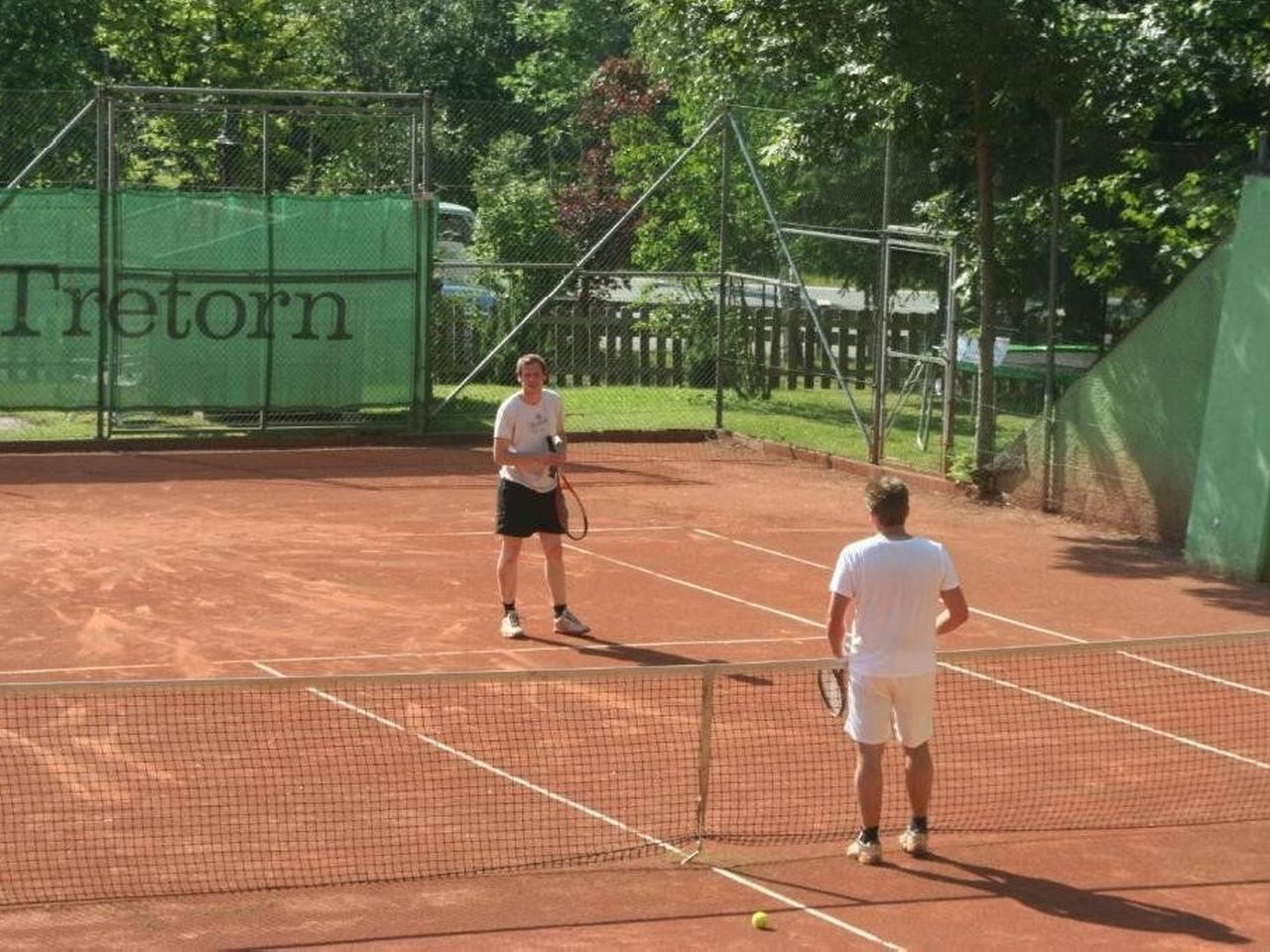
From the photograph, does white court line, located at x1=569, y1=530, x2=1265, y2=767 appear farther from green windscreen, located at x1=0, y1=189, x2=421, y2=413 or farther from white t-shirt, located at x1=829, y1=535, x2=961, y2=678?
green windscreen, located at x1=0, y1=189, x2=421, y2=413

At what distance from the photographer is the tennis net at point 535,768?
319 inches

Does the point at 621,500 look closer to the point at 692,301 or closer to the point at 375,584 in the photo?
the point at 375,584

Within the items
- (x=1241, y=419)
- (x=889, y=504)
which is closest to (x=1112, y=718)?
(x=889, y=504)

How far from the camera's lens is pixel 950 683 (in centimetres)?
1131

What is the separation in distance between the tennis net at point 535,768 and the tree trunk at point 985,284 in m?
7.17

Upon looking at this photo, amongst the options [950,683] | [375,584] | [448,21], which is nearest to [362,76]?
[448,21]

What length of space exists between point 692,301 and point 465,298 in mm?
2779

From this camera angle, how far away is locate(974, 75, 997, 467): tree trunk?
17922 millimetres

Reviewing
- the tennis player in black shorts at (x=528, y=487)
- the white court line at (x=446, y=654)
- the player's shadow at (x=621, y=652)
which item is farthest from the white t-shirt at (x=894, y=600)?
the tennis player in black shorts at (x=528, y=487)

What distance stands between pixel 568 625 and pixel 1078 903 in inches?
205

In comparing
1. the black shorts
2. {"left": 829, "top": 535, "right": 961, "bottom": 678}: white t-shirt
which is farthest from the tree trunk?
{"left": 829, "top": 535, "right": 961, "bottom": 678}: white t-shirt

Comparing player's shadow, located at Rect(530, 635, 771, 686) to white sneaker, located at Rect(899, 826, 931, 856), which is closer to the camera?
white sneaker, located at Rect(899, 826, 931, 856)

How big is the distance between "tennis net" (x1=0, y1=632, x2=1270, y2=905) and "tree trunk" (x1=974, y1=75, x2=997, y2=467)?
7.17m

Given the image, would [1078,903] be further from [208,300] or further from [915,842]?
[208,300]
